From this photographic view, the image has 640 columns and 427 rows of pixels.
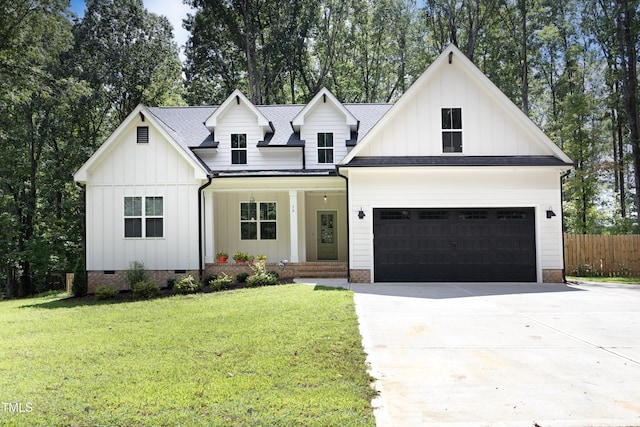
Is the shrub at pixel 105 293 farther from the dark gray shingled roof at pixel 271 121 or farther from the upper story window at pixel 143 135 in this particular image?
the dark gray shingled roof at pixel 271 121

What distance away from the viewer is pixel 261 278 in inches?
554

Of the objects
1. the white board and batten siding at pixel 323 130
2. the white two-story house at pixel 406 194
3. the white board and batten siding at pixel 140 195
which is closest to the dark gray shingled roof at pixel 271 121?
the white board and batten siding at pixel 323 130

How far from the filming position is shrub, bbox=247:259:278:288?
13969 mm

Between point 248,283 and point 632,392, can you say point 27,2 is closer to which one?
point 248,283

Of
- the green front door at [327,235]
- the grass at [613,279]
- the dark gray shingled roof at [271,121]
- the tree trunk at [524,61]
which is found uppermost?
the tree trunk at [524,61]

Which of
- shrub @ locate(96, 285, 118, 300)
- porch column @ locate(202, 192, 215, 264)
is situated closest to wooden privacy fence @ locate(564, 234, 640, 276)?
porch column @ locate(202, 192, 215, 264)

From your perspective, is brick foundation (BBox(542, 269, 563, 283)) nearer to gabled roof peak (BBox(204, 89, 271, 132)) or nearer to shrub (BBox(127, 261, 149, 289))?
gabled roof peak (BBox(204, 89, 271, 132))

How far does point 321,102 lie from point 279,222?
5112 millimetres

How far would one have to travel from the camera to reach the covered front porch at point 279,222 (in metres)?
15.6

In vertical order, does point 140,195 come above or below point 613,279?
above

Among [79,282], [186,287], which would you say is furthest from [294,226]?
[79,282]

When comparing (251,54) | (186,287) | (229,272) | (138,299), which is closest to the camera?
(138,299)

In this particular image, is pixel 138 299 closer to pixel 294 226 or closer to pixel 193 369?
pixel 294 226

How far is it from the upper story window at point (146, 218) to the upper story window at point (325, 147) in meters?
6.31
